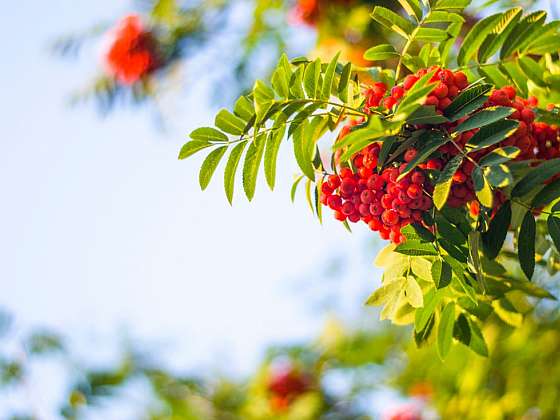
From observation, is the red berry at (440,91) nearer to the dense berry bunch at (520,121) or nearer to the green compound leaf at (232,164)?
the dense berry bunch at (520,121)

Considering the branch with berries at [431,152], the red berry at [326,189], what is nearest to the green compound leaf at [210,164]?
the branch with berries at [431,152]

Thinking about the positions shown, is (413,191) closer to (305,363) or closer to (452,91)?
(452,91)

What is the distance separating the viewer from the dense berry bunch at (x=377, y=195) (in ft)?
3.77

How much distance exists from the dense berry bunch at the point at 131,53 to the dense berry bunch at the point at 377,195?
3005 mm

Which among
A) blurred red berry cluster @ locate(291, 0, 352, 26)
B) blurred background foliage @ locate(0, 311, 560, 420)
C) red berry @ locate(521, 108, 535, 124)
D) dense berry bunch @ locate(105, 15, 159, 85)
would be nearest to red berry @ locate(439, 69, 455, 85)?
red berry @ locate(521, 108, 535, 124)

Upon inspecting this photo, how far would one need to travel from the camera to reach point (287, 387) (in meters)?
3.76

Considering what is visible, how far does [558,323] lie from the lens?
8.90 ft

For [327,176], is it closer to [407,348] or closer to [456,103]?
[456,103]

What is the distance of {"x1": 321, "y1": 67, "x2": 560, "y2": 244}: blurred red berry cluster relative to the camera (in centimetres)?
114

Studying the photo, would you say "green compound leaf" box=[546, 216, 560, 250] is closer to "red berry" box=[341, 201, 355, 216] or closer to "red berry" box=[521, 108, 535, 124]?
"red berry" box=[521, 108, 535, 124]

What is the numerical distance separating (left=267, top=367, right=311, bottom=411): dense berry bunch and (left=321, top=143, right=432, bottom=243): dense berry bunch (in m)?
2.56

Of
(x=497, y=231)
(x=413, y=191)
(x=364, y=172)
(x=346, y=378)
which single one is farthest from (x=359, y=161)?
(x=346, y=378)

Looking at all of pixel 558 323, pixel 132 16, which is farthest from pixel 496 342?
pixel 132 16

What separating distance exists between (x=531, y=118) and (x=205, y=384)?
2.65 m
